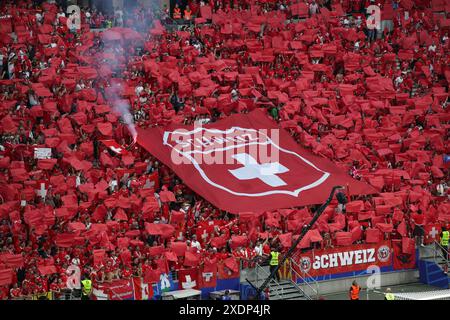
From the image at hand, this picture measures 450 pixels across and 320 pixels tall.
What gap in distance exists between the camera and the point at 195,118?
23422mm

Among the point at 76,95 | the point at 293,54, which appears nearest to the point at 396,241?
the point at 293,54

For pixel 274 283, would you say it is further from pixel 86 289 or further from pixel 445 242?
pixel 445 242

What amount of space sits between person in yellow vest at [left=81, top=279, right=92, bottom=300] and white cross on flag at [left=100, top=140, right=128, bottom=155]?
4834 millimetres

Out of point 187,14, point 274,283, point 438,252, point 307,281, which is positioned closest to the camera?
point 274,283

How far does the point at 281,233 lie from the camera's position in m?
21.0

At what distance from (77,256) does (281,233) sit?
536 cm

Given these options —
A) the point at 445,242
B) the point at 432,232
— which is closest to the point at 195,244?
the point at 432,232

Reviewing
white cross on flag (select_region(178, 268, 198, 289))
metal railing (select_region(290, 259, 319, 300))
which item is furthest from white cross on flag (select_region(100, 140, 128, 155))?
metal railing (select_region(290, 259, 319, 300))

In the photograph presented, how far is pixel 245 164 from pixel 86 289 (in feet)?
21.2

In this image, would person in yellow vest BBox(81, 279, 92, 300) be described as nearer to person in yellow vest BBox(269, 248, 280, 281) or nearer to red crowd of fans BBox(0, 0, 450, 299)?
red crowd of fans BBox(0, 0, 450, 299)

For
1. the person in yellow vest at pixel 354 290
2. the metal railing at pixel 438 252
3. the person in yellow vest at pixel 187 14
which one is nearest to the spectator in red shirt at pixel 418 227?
the metal railing at pixel 438 252

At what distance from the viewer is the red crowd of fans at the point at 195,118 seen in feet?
63.3

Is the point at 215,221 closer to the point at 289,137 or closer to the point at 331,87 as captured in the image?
the point at 289,137

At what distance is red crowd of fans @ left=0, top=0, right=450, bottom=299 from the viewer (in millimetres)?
19281
